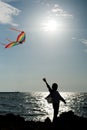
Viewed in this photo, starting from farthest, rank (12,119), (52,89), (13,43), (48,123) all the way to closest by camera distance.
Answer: (13,43) → (12,119) → (48,123) → (52,89)

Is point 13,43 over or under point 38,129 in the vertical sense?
over

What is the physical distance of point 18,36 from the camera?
18.9 metres

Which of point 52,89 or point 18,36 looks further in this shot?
point 18,36

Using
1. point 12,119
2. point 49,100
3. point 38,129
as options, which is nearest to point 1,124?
point 12,119

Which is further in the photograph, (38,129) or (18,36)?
(18,36)

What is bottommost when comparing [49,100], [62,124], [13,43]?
[62,124]

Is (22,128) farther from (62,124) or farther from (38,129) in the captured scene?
(62,124)

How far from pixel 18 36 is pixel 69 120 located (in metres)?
7.25

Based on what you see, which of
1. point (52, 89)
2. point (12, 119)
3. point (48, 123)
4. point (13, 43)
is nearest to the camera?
point (52, 89)

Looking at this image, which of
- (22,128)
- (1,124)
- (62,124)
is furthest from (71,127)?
(1,124)

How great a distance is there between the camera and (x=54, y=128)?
44.3 ft

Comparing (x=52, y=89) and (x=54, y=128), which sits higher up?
(x=52, y=89)

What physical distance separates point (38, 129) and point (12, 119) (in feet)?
9.68

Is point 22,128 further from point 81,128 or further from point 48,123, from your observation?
point 81,128
